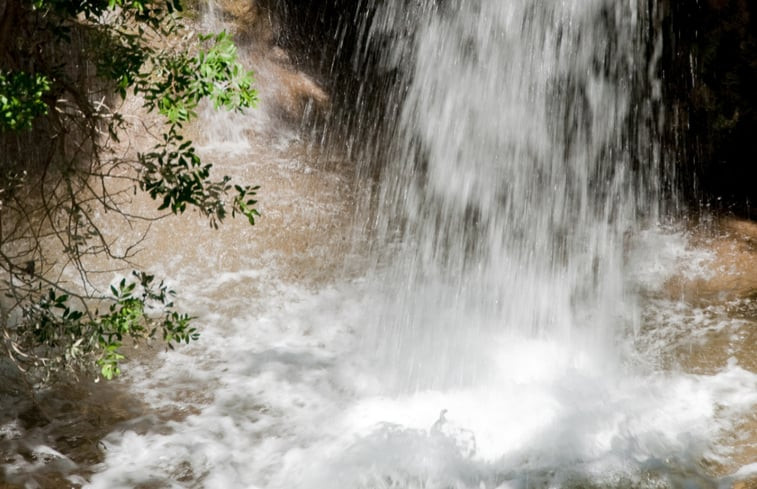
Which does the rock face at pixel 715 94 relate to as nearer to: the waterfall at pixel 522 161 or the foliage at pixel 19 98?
the waterfall at pixel 522 161

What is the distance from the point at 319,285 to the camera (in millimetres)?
5723

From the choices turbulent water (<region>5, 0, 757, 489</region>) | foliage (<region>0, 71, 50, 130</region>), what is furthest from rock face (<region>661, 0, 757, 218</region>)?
foliage (<region>0, 71, 50, 130</region>)

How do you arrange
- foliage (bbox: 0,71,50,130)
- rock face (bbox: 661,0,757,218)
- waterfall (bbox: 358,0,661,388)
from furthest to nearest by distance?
1. rock face (bbox: 661,0,757,218)
2. waterfall (bbox: 358,0,661,388)
3. foliage (bbox: 0,71,50,130)

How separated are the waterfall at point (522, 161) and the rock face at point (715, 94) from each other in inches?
10.0

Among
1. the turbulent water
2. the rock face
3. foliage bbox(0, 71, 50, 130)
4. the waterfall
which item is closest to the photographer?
foliage bbox(0, 71, 50, 130)

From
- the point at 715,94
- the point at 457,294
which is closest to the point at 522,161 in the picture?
the point at 715,94

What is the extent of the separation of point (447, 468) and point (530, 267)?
9.33ft

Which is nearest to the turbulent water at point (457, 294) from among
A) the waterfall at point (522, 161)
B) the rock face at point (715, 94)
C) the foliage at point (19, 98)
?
the waterfall at point (522, 161)

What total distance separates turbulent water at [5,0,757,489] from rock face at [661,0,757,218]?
0.24m

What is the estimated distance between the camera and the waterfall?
588 cm

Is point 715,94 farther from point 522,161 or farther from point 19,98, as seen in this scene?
point 19,98

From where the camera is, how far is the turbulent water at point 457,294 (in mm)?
3766

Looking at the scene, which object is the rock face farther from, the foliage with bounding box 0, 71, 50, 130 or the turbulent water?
the foliage with bounding box 0, 71, 50, 130

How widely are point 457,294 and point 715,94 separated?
10.8ft
